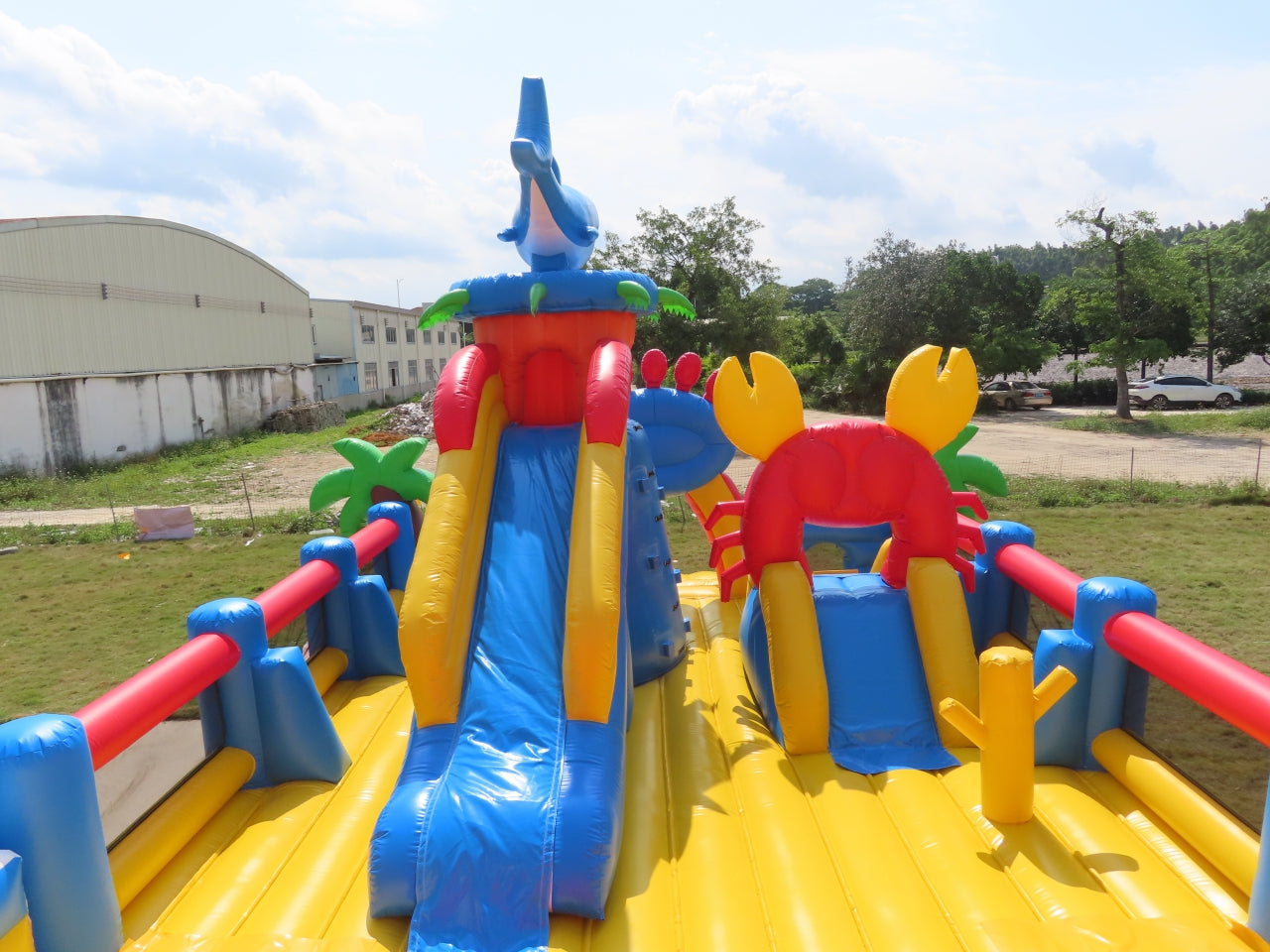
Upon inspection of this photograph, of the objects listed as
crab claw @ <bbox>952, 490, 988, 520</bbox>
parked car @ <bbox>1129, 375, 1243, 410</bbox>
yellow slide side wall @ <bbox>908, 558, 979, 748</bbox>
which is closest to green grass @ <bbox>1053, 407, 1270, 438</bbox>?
parked car @ <bbox>1129, 375, 1243, 410</bbox>

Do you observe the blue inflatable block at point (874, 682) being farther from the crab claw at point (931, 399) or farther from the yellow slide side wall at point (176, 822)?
the yellow slide side wall at point (176, 822)

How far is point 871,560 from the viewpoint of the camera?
8.48 m

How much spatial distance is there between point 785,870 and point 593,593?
1.62m

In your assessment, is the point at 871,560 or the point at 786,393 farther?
the point at 871,560

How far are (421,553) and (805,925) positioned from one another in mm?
2663

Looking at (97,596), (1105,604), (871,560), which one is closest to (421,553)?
→ (1105,604)

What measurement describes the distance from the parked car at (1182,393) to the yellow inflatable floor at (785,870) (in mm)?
29340

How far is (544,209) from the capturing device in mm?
6156

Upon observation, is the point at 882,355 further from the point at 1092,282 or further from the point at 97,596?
the point at 97,596

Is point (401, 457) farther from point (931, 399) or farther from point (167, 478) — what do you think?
point (167, 478)

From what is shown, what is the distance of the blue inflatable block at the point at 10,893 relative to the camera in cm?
300

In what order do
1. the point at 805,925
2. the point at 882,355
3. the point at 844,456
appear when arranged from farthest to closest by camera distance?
the point at 882,355 → the point at 844,456 → the point at 805,925

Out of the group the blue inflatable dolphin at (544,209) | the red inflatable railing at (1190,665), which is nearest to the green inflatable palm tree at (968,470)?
the red inflatable railing at (1190,665)

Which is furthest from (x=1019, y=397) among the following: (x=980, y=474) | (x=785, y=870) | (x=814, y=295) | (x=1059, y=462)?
(x=814, y=295)
